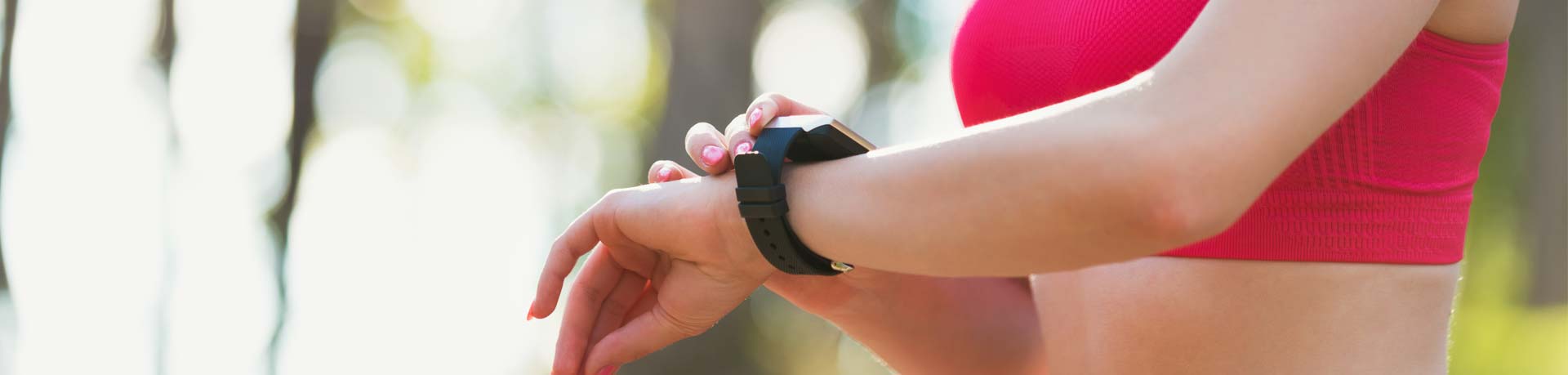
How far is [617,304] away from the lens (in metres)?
1.39

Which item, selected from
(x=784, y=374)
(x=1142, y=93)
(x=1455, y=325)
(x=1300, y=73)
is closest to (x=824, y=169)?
(x=1142, y=93)

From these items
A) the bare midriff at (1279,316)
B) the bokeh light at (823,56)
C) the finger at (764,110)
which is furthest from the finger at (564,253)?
the bokeh light at (823,56)

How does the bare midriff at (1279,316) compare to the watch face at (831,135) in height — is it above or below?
below

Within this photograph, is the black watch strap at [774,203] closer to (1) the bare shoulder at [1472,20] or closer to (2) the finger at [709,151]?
(2) the finger at [709,151]

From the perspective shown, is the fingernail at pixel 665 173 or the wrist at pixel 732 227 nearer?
the wrist at pixel 732 227

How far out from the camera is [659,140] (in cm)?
636

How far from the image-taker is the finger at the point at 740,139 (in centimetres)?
119

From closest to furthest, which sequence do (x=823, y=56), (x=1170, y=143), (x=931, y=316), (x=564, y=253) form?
1. (x=1170, y=143)
2. (x=564, y=253)
3. (x=931, y=316)
4. (x=823, y=56)

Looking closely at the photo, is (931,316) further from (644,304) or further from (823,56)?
(823,56)

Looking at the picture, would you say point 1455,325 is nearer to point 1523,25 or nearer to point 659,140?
point 1523,25

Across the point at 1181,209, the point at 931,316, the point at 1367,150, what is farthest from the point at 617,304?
the point at 1367,150

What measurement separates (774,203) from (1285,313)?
573mm

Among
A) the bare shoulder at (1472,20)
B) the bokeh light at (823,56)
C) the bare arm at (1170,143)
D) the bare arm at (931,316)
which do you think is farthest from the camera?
the bokeh light at (823,56)

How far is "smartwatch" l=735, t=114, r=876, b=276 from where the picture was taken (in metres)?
1.08
